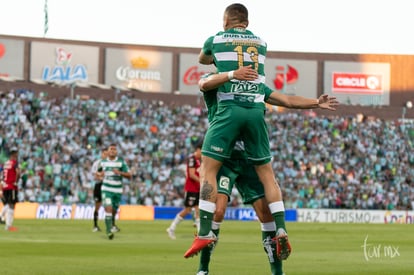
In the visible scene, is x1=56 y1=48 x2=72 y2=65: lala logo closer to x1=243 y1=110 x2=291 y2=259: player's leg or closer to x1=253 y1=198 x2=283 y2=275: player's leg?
x1=253 y1=198 x2=283 y2=275: player's leg

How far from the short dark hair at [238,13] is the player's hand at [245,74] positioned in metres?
0.60

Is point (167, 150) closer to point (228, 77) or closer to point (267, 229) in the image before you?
point (267, 229)

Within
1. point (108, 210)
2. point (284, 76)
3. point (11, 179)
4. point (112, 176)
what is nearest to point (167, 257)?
point (108, 210)

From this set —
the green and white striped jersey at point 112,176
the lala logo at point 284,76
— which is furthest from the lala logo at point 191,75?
the green and white striped jersey at point 112,176

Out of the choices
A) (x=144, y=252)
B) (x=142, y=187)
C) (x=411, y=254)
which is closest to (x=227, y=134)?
(x=144, y=252)

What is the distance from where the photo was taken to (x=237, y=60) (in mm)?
9281

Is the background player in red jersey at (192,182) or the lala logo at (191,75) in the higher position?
the lala logo at (191,75)

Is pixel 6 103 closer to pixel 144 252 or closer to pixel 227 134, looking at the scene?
pixel 144 252

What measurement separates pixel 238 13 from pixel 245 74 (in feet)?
2.53

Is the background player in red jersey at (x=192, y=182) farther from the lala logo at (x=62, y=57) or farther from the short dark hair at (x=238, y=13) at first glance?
the lala logo at (x=62, y=57)

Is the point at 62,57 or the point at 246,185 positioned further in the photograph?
the point at 62,57

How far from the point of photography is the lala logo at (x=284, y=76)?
222 feet

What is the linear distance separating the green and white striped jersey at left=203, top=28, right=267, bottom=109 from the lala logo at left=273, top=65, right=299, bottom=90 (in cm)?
5837

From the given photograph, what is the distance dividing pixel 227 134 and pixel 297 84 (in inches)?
2360
